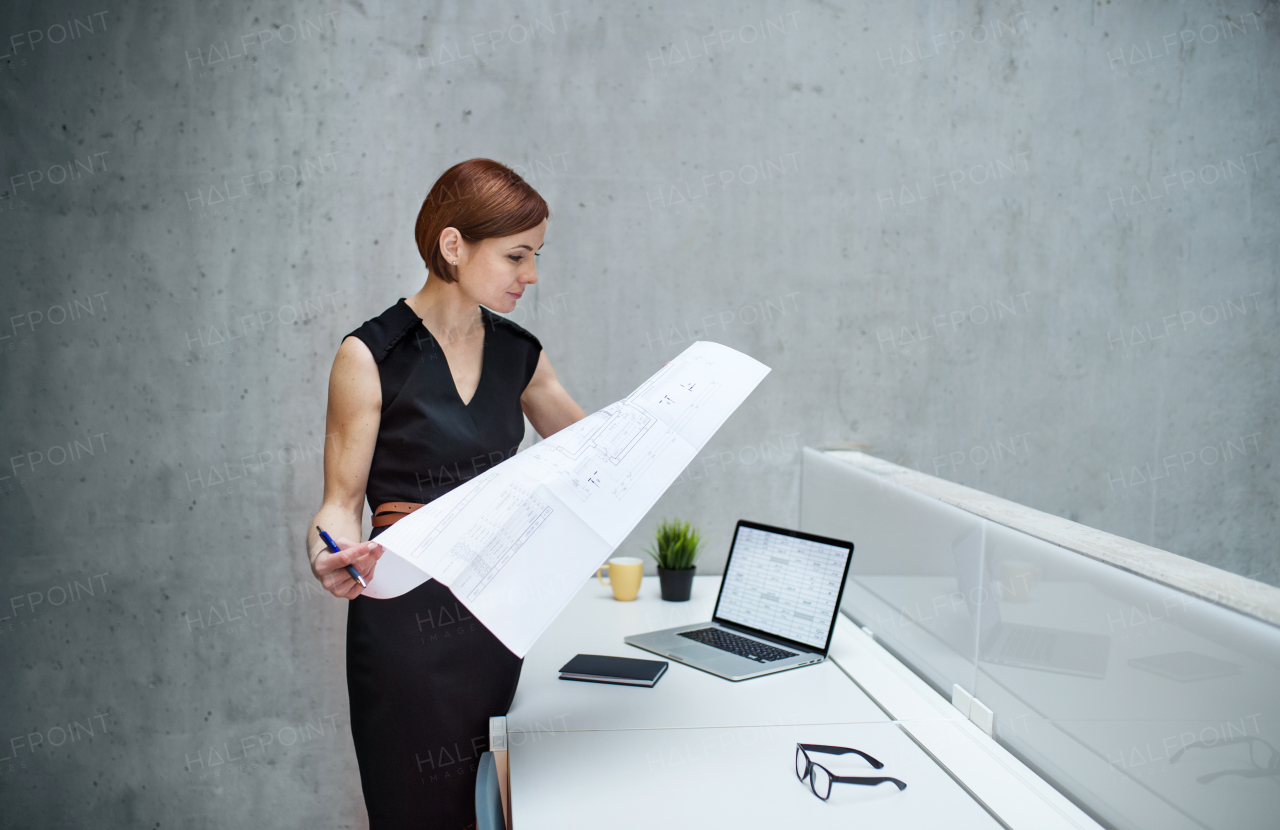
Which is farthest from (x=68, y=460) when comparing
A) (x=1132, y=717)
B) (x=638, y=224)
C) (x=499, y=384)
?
(x=1132, y=717)

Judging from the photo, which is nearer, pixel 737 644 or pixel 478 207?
pixel 478 207

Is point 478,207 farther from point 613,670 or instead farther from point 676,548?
point 676,548

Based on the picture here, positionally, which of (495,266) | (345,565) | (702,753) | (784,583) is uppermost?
(495,266)

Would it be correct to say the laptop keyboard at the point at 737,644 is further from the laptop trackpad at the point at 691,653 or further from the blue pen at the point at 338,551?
the blue pen at the point at 338,551

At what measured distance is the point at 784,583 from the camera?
175 cm

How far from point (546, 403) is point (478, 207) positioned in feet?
1.66

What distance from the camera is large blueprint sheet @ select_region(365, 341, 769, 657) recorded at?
1076 millimetres

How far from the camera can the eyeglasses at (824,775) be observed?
1.11 metres

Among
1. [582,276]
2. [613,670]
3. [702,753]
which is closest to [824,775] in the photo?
[702,753]

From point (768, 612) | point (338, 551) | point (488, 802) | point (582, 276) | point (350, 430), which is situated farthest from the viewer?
point (582, 276)

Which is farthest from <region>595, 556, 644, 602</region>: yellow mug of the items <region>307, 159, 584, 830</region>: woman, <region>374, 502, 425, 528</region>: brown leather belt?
<region>374, 502, 425, 528</region>: brown leather belt

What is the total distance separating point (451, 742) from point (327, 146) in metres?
1.52

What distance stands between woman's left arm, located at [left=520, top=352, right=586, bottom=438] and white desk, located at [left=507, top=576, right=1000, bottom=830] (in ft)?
1.62

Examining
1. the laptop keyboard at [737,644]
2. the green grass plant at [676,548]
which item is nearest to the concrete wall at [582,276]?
the green grass plant at [676,548]
